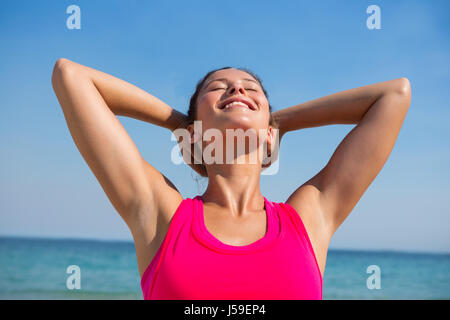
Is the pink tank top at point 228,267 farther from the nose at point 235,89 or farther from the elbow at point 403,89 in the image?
the elbow at point 403,89

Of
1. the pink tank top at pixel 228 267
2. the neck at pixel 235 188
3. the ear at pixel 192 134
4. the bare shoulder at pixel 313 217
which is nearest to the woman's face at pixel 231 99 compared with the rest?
the ear at pixel 192 134

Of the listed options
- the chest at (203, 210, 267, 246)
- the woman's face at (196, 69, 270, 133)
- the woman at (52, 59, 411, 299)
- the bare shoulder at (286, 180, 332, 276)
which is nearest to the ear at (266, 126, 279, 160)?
the woman at (52, 59, 411, 299)

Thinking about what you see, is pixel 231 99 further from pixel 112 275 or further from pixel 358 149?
pixel 112 275

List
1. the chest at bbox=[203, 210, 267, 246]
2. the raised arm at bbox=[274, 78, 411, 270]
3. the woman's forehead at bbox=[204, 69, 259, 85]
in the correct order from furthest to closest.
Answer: the woman's forehead at bbox=[204, 69, 259, 85] → the raised arm at bbox=[274, 78, 411, 270] → the chest at bbox=[203, 210, 267, 246]

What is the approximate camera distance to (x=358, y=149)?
211 centimetres

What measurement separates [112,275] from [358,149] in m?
14.1

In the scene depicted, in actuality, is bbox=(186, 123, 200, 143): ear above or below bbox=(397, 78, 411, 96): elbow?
below

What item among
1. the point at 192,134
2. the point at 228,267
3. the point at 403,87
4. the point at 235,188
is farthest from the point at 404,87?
the point at 228,267

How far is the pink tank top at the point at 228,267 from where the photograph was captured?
1.60 metres

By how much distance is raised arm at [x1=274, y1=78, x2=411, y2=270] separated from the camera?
206 centimetres

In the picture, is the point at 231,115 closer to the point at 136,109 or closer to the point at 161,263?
the point at 136,109

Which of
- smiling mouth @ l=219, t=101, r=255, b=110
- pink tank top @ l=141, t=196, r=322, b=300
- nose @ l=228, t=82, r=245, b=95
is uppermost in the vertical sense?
nose @ l=228, t=82, r=245, b=95

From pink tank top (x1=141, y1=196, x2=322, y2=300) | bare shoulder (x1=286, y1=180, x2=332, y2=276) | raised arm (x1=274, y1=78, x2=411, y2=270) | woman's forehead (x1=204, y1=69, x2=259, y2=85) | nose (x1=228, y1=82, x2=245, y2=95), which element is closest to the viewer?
pink tank top (x1=141, y1=196, x2=322, y2=300)

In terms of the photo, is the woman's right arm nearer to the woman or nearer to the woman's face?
the woman
